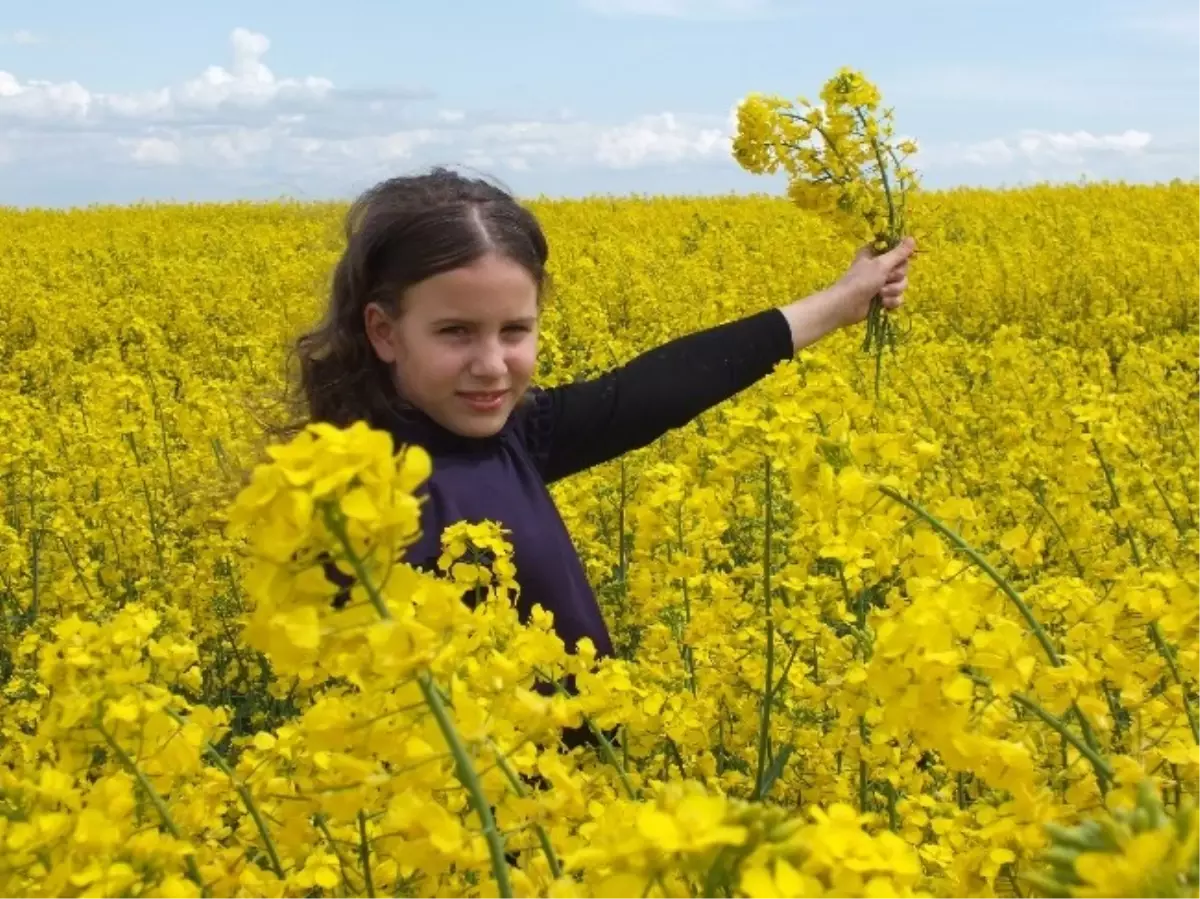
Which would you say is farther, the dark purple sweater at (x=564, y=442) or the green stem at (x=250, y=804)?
the dark purple sweater at (x=564, y=442)

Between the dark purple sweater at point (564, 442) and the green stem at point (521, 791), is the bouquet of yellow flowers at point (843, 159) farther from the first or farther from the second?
the green stem at point (521, 791)

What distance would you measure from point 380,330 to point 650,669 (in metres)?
1.04

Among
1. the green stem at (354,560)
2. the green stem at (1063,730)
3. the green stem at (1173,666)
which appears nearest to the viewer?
the green stem at (354,560)

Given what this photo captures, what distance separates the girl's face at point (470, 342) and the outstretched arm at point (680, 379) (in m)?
0.41

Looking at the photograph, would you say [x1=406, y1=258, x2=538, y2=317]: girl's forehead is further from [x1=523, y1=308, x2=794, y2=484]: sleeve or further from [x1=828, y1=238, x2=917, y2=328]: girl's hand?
[x1=828, y1=238, x2=917, y2=328]: girl's hand

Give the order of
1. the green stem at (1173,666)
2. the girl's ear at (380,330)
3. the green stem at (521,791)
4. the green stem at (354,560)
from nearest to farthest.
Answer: the green stem at (354,560), the green stem at (521,791), the green stem at (1173,666), the girl's ear at (380,330)

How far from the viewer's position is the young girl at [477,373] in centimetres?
258

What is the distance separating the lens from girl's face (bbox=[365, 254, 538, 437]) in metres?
2.56

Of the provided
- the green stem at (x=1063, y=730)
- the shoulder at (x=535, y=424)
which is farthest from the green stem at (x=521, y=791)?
the shoulder at (x=535, y=424)

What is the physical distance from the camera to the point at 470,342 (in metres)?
2.59

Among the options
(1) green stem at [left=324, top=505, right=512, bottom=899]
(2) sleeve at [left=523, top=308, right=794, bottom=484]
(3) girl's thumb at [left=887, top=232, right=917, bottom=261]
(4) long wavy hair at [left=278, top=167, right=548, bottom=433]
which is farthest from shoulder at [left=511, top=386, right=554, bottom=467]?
(1) green stem at [left=324, top=505, right=512, bottom=899]

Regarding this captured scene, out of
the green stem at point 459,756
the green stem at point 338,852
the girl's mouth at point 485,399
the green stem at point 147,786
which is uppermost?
the girl's mouth at point 485,399

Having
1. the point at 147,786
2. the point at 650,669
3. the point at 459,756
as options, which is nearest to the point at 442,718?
the point at 459,756

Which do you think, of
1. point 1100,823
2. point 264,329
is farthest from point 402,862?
point 264,329
